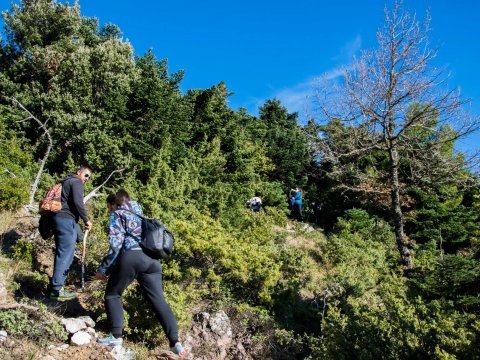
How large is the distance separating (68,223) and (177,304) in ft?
5.49

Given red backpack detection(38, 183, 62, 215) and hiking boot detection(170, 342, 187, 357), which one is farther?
red backpack detection(38, 183, 62, 215)

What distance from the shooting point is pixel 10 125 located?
1464 centimetres

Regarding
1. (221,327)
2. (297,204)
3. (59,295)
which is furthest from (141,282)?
(297,204)

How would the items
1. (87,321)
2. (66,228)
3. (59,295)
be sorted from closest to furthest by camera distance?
1. (87,321)
2. (59,295)
3. (66,228)

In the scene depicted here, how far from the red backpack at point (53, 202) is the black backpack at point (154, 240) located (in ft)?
4.22

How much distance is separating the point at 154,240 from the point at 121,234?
0.34 m

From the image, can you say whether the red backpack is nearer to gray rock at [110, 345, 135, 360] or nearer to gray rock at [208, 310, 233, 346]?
gray rock at [110, 345, 135, 360]

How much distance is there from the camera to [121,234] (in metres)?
3.90

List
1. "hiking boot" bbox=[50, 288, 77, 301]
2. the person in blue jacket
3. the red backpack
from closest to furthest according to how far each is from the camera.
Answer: "hiking boot" bbox=[50, 288, 77, 301]
the red backpack
the person in blue jacket

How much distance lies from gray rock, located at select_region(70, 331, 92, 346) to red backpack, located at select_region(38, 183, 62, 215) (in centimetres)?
145

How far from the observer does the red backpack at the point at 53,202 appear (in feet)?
15.0

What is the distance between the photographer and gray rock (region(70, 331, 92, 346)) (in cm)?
395

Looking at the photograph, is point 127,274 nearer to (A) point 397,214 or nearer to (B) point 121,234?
(B) point 121,234

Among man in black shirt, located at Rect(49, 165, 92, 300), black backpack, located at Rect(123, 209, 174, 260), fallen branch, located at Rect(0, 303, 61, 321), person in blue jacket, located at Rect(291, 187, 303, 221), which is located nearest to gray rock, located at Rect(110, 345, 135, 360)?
fallen branch, located at Rect(0, 303, 61, 321)
